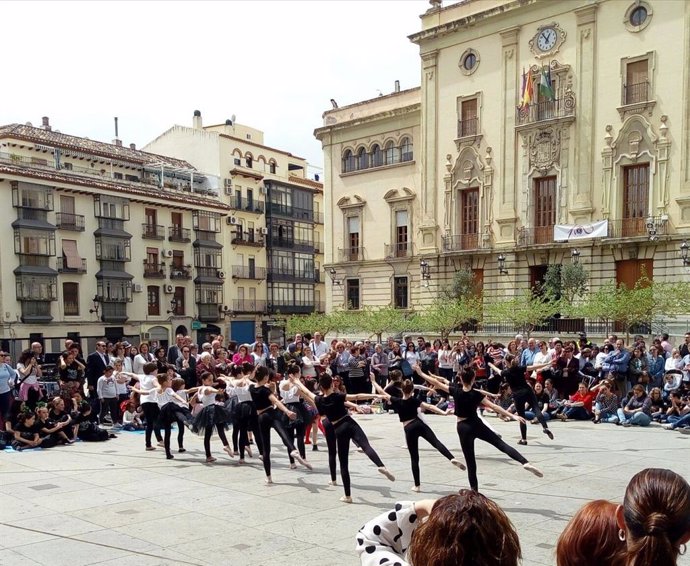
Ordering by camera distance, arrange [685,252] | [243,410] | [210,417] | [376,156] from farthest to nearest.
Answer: [376,156], [685,252], [210,417], [243,410]

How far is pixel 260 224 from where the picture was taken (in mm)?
61969

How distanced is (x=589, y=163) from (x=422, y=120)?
11218 mm

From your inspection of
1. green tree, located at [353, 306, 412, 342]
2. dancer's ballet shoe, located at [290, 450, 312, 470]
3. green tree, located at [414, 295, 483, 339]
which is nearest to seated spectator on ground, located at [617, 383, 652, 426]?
dancer's ballet shoe, located at [290, 450, 312, 470]

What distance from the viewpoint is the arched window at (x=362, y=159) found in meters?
47.7

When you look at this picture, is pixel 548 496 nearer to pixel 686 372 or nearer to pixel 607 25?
pixel 686 372

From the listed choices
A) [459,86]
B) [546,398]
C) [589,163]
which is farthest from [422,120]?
[546,398]

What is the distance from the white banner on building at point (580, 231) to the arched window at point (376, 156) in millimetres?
14253

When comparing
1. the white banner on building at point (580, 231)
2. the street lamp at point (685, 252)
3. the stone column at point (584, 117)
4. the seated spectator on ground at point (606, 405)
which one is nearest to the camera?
the seated spectator on ground at point (606, 405)

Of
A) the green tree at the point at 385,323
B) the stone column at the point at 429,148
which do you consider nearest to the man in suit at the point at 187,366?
the green tree at the point at 385,323

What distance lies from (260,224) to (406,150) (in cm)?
2047

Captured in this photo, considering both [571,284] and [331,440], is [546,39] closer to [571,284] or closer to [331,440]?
[571,284]

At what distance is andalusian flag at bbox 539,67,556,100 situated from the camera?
121 ft

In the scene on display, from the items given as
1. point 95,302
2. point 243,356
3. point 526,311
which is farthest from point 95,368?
point 95,302

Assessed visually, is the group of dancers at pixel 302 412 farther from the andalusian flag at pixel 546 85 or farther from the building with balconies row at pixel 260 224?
the building with balconies row at pixel 260 224
